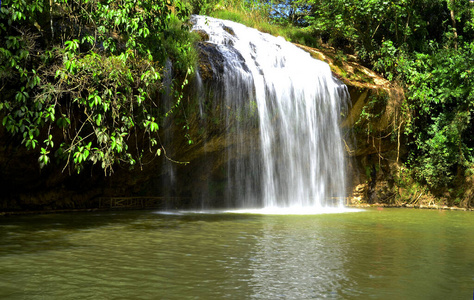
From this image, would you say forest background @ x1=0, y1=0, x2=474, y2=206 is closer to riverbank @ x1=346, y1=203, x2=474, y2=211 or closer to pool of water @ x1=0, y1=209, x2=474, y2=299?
riverbank @ x1=346, y1=203, x2=474, y2=211

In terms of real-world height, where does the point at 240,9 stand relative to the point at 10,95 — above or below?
above

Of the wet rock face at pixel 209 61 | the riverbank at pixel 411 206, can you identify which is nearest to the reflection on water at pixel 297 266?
the wet rock face at pixel 209 61

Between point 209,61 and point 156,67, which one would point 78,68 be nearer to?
point 156,67

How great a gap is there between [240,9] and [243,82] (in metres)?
6.19

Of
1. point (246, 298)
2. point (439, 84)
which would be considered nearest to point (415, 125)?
point (439, 84)

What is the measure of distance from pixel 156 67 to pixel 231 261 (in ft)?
16.1

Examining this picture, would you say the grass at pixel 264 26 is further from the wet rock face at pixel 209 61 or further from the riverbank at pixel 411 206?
the riverbank at pixel 411 206

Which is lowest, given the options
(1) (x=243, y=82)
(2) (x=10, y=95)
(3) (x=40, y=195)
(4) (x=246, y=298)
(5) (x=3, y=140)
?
(4) (x=246, y=298)

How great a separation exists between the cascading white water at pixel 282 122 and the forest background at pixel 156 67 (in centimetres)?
152

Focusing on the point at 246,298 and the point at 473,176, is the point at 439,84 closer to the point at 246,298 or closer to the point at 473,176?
the point at 473,176

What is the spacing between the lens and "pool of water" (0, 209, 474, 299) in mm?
3803

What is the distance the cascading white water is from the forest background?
152cm

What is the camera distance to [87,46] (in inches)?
363

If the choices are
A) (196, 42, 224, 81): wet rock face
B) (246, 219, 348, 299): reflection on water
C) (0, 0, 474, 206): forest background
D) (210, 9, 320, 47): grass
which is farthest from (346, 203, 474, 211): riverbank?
(246, 219, 348, 299): reflection on water
